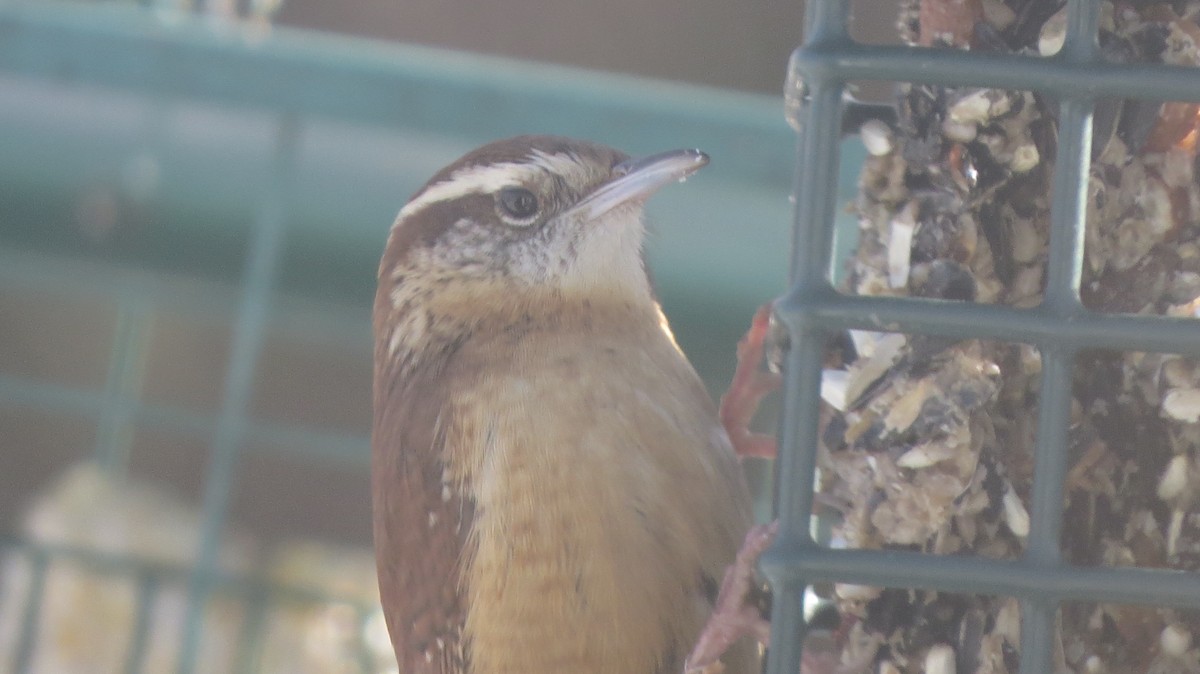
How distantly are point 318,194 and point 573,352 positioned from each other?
1.74 m

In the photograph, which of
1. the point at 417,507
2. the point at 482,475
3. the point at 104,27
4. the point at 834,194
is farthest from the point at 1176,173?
the point at 104,27

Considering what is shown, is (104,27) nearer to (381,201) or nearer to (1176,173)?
(381,201)

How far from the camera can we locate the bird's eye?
10.5 ft

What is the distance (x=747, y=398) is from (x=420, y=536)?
63cm

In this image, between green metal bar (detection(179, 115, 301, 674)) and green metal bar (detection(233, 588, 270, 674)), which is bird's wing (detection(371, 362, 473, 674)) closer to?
green metal bar (detection(179, 115, 301, 674))

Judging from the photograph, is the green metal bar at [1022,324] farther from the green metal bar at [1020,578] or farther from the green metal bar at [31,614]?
the green metal bar at [31,614]

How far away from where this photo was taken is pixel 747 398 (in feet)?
9.52

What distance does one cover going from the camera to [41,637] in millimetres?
5109

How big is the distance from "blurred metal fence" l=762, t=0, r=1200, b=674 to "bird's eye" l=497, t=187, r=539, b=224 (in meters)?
1.36

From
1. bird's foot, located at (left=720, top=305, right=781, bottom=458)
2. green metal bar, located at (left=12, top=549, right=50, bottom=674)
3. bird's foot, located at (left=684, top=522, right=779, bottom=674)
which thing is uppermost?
bird's foot, located at (left=720, top=305, right=781, bottom=458)

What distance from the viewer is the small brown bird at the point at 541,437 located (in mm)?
2514

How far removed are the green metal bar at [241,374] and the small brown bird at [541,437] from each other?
1139mm

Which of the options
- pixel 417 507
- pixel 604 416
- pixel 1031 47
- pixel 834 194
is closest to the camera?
pixel 834 194

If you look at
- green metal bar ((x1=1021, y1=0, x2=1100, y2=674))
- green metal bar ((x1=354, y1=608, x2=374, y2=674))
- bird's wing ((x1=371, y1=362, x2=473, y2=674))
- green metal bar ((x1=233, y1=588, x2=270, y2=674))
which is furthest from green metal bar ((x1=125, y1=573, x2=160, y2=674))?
green metal bar ((x1=1021, y1=0, x2=1100, y2=674))
